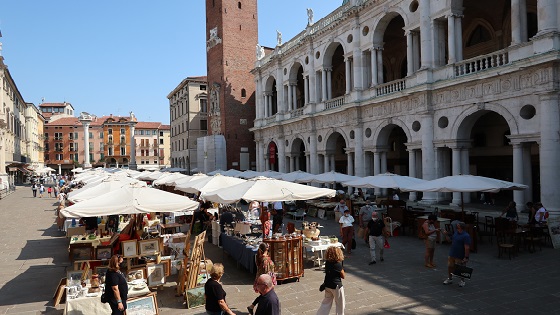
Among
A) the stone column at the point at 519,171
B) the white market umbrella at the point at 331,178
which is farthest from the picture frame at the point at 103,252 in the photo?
the stone column at the point at 519,171

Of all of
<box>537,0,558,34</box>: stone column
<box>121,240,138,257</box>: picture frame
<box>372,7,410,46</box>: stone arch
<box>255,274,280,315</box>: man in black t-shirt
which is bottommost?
<box>121,240,138,257</box>: picture frame

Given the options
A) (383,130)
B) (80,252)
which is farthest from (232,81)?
(80,252)

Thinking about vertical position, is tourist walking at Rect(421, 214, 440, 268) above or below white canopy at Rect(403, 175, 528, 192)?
below

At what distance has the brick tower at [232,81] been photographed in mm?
44250

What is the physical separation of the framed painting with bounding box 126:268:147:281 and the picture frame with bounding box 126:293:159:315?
1030mm

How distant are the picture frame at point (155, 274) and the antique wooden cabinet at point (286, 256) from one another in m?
2.55

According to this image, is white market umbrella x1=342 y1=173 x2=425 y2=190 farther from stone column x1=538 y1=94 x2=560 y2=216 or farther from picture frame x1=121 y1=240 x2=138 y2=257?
picture frame x1=121 y1=240 x2=138 y2=257

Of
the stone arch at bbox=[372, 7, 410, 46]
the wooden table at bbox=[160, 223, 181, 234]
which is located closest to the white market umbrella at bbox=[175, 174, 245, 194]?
the wooden table at bbox=[160, 223, 181, 234]

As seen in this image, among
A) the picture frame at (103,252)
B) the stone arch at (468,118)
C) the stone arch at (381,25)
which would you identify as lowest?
the picture frame at (103,252)

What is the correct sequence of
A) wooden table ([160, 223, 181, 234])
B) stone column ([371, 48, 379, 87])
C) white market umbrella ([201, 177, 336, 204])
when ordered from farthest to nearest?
stone column ([371, 48, 379, 87]) < wooden table ([160, 223, 181, 234]) < white market umbrella ([201, 177, 336, 204])

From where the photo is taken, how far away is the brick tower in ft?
145

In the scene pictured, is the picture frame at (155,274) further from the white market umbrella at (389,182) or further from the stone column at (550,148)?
the stone column at (550,148)

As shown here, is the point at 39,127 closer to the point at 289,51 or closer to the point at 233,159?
the point at 233,159

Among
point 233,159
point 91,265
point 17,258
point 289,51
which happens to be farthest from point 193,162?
point 91,265
